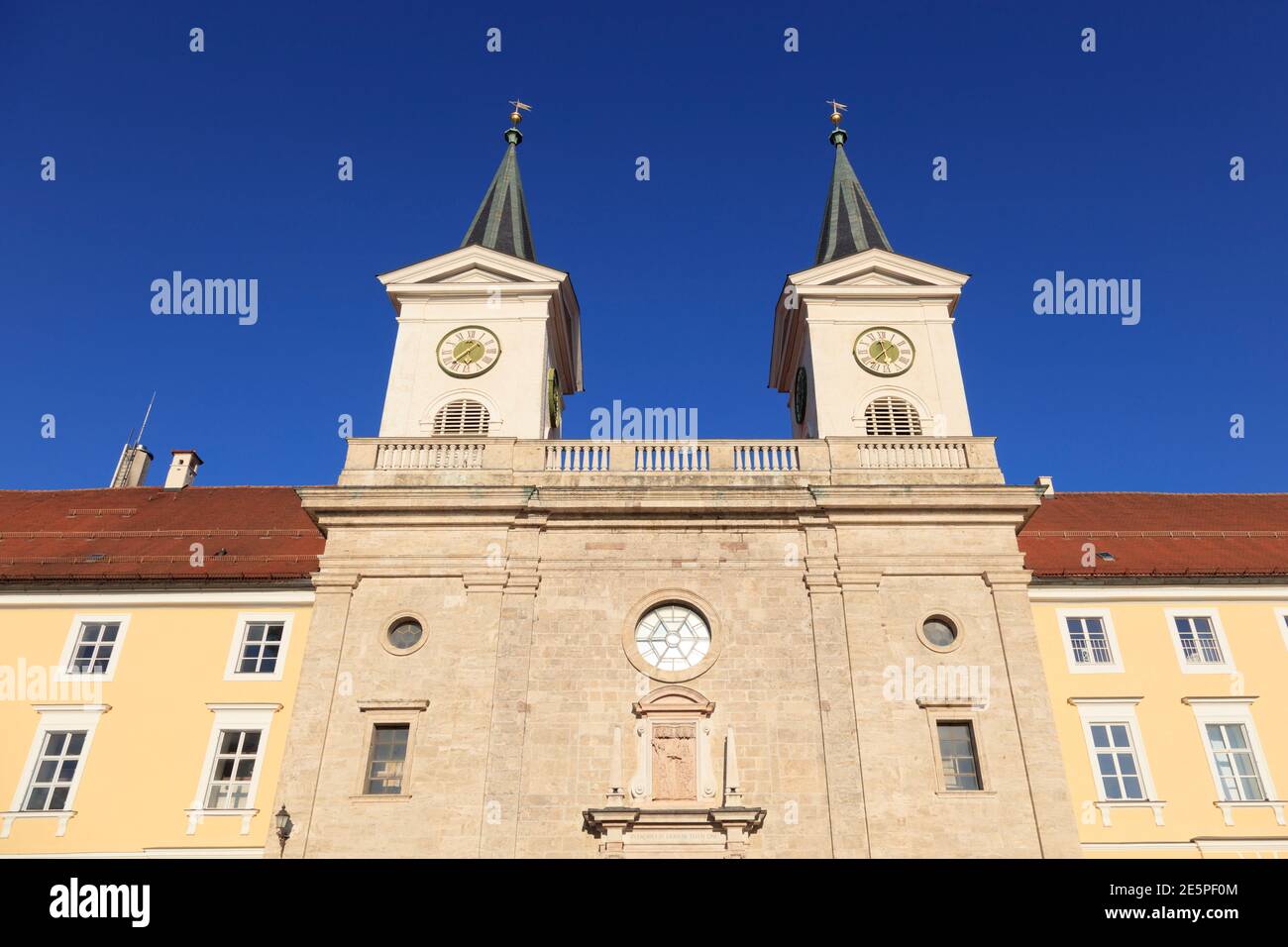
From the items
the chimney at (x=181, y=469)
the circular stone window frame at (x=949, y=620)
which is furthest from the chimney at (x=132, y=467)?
the circular stone window frame at (x=949, y=620)

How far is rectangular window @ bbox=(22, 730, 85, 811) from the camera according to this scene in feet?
60.0

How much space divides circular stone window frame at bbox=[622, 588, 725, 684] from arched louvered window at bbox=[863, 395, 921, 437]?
6.54 m

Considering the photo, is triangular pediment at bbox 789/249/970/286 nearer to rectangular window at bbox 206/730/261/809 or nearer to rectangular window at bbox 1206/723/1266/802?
rectangular window at bbox 1206/723/1266/802

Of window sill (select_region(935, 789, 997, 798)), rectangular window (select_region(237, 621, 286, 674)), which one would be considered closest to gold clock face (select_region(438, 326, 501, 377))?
rectangular window (select_region(237, 621, 286, 674))

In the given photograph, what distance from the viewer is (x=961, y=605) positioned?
19.0 m

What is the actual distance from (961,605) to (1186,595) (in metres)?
5.75

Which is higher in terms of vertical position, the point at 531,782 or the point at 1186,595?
the point at 1186,595

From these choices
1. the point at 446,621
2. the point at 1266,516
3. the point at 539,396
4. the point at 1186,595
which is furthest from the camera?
the point at 1266,516

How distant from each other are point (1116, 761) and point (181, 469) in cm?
2781

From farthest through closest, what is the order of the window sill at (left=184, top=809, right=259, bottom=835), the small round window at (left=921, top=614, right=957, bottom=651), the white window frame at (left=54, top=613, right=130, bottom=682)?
the white window frame at (left=54, top=613, right=130, bottom=682) → the small round window at (left=921, top=614, right=957, bottom=651) → the window sill at (left=184, top=809, right=259, bottom=835)

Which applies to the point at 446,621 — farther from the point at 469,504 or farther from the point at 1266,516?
the point at 1266,516

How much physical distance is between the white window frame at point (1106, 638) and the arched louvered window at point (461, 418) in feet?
44.8
